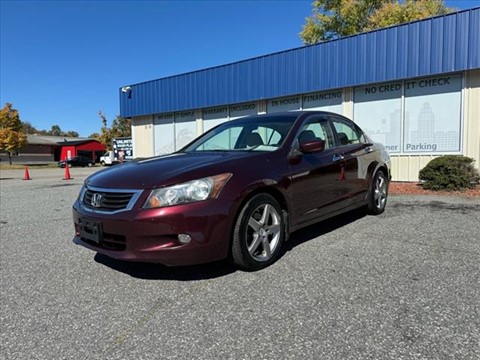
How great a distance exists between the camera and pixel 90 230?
142 inches

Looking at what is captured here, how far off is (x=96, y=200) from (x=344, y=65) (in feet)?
35.4

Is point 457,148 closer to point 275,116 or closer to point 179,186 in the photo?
point 275,116

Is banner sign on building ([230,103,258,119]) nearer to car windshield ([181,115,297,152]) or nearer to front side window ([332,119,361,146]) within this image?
front side window ([332,119,361,146])

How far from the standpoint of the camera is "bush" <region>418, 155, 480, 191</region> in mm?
9148

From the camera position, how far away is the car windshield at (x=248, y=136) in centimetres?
447

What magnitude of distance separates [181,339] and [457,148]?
10653 mm

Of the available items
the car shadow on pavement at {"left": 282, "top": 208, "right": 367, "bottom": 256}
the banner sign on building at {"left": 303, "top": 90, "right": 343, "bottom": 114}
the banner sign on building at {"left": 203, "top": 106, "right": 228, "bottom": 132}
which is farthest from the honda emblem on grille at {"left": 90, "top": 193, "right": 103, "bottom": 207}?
the banner sign on building at {"left": 203, "top": 106, "right": 228, "bottom": 132}

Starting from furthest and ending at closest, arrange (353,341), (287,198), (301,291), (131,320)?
(287,198), (301,291), (131,320), (353,341)

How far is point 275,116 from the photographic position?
500cm

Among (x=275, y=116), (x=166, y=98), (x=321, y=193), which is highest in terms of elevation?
(x=166, y=98)

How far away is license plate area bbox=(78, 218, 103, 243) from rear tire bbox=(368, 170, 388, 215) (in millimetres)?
4083

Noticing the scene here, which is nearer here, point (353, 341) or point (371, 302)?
point (353, 341)

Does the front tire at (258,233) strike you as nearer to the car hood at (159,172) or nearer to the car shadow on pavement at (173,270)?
the car shadow on pavement at (173,270)

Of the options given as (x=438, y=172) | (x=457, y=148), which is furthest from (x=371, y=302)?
(x=457, y=148)
